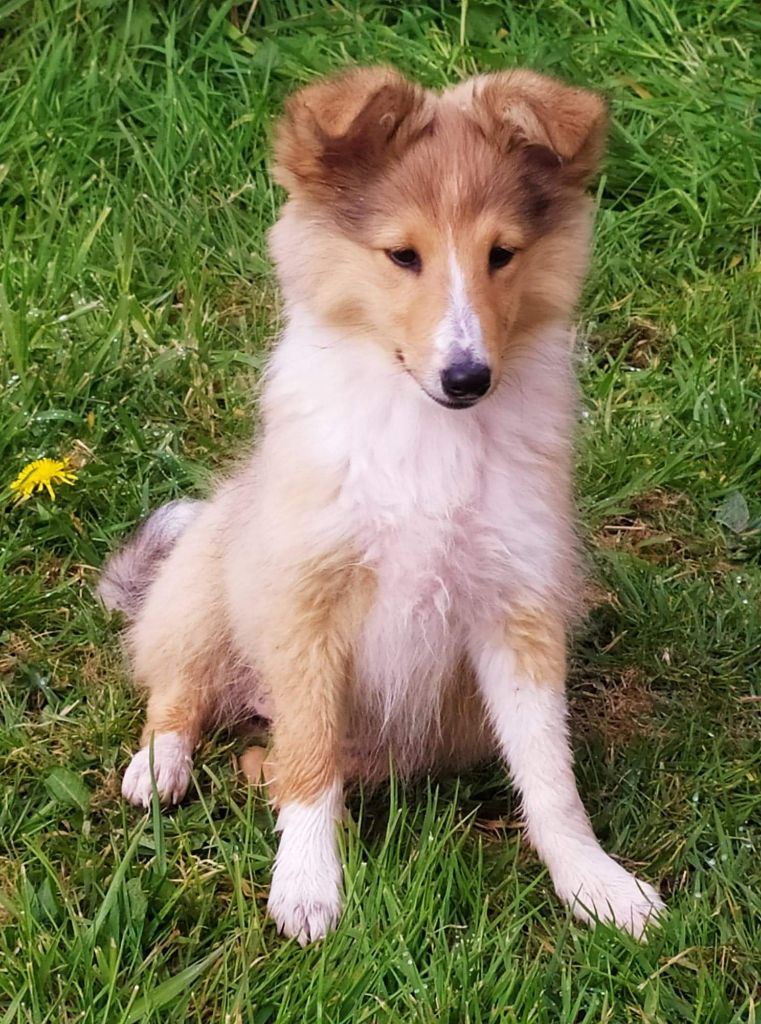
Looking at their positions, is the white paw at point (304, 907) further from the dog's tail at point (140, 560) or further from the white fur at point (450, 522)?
the dog's tail at point (140, 560)

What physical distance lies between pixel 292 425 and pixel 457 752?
98 centimetres

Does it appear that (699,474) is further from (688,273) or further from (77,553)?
(77,553)

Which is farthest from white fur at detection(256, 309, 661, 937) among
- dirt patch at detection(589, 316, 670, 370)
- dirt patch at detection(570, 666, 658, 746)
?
dirt patch at detection(589, 316, 670, 370)

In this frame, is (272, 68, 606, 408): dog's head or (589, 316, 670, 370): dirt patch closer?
(272, 68, 606, 408): dog's head

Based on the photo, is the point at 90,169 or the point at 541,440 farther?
the point at 90,169

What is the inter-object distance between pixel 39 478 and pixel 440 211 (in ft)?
5.79

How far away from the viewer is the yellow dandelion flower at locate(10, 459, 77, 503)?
3932mm

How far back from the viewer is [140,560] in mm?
3760

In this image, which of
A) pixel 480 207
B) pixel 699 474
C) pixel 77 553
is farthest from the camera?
pixel 699 474

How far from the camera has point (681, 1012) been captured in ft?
8.86

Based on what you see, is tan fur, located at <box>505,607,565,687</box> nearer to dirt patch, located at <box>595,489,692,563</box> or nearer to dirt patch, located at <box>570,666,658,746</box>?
dirt patch, located at <box>570,666,658,746</box>

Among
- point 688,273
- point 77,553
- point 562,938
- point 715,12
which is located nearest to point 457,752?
point 562,938

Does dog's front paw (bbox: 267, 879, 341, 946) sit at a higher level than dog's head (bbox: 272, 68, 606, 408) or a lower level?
lower

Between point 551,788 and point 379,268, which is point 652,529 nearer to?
point 551,788
